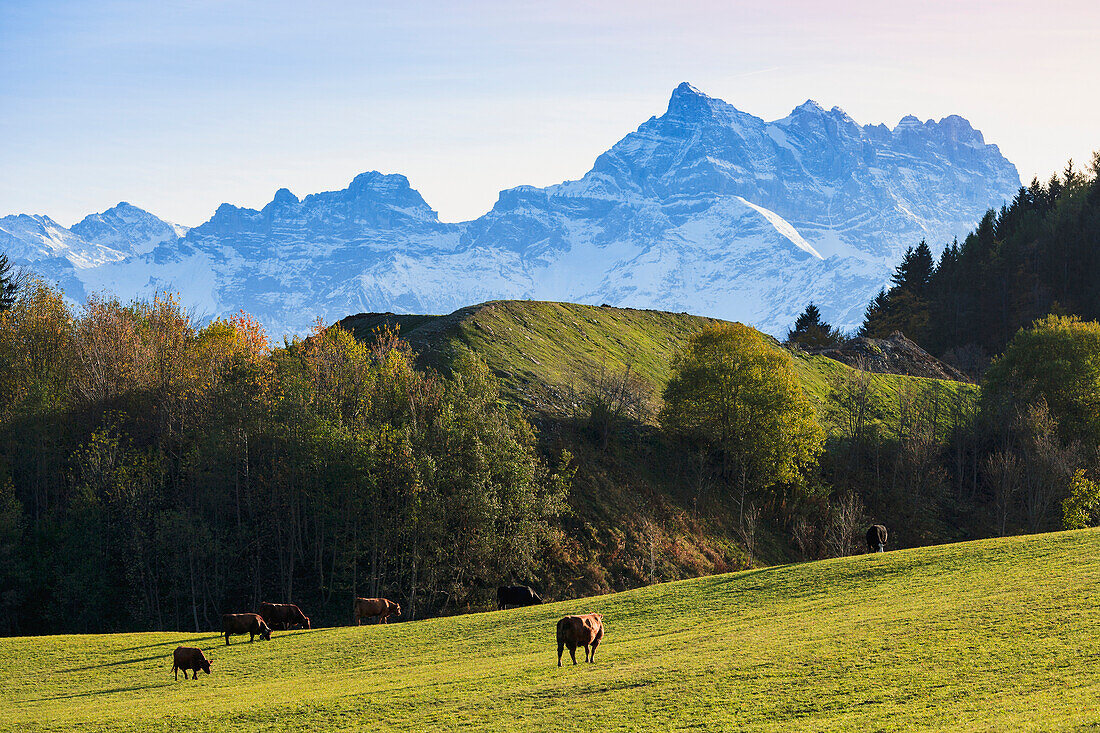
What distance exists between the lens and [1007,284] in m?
162

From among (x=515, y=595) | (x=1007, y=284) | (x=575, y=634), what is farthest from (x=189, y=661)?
(x=1007, y=284)

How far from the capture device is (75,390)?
6391 cm

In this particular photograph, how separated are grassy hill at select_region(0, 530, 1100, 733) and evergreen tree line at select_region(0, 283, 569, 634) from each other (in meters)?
12.7

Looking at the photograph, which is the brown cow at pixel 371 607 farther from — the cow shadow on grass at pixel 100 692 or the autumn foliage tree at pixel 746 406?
the autumn foliage tree at pixel 746 406

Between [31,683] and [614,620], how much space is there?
76.8ft

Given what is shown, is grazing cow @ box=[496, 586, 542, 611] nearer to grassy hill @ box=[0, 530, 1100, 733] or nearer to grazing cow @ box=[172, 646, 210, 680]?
grassy hill @ box=[0, 530, 1100, 733]

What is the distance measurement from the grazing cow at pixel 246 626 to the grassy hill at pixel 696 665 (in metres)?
0.70

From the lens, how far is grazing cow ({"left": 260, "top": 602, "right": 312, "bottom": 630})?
4347 centimetres

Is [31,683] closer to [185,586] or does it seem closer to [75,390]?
[185,586]

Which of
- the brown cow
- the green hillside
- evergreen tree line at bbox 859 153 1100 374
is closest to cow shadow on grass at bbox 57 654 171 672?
the brown cow

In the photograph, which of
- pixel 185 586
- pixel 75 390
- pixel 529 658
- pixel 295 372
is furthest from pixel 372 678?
pixel 75 390

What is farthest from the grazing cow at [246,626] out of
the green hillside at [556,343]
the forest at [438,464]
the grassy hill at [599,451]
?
the green hillside at [556,343]

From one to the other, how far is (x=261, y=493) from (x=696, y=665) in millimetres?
40276

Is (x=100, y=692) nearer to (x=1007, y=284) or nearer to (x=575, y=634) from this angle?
(x=575, y=634)
